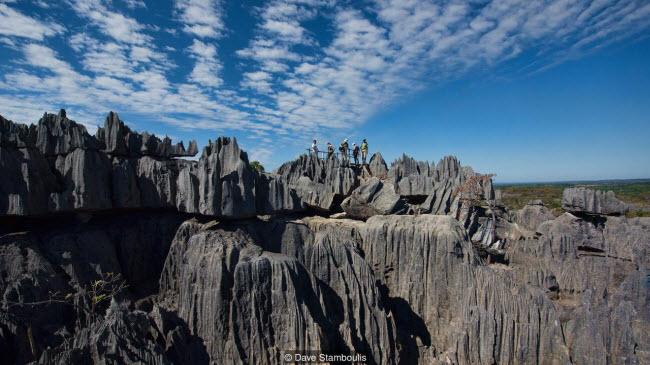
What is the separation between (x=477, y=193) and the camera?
29.6m

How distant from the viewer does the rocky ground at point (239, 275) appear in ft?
53.1

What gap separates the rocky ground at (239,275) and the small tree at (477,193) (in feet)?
14.0

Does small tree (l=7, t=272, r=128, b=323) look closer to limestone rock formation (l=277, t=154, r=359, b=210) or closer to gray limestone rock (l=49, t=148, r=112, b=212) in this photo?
gray limestone rock (l=49, t=148, r=112, b=212)

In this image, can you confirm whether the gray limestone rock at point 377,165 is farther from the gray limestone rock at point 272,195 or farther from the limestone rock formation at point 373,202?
the gray limestone rock at point 272,195

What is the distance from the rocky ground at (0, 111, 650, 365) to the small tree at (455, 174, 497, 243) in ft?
14.0

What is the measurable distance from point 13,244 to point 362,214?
67.7 feet

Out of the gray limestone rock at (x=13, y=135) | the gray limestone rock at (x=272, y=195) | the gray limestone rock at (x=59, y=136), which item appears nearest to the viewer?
the gray limestone rock at (x=13, y=135)

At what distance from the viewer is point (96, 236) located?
1891cm

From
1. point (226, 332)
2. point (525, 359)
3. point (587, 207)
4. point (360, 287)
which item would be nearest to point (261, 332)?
point (226, 332)

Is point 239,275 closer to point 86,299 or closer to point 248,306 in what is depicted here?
point 248,306

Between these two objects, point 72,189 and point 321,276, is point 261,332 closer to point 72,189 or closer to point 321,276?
point 321,276

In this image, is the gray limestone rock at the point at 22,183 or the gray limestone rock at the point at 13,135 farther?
the gray limestone rock at the point at 13,135

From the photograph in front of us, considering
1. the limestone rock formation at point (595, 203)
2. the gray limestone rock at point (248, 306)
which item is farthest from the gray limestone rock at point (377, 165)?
the gray limestone rock at point (248, 306)

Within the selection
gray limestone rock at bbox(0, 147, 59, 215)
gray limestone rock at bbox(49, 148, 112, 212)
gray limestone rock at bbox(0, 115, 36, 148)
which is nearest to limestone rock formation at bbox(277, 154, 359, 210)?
gray limestone rock at bbox(49, 148, 112, 212)
